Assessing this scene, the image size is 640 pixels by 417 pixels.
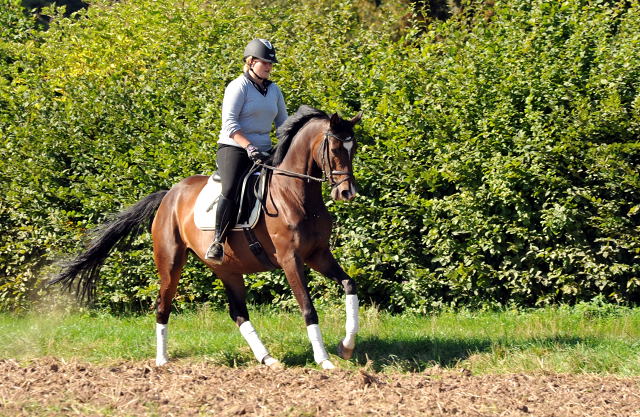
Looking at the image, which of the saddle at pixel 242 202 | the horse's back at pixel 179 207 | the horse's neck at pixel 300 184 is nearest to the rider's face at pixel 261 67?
the horse's neck at pixel 300 184

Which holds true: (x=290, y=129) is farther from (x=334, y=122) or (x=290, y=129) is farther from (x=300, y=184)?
(x=334, y=122)

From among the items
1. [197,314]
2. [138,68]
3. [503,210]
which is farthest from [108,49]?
[503,210]

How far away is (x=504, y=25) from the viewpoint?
1042 centimetres

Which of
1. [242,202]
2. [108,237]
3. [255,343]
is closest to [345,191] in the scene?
[242,202]

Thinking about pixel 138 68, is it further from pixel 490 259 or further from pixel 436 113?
pixel 490 259

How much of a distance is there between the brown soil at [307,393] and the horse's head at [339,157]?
1.61 m

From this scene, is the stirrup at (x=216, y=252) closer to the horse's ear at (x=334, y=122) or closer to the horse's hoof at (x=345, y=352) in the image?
the horse's hoof at (x=345, y=352)

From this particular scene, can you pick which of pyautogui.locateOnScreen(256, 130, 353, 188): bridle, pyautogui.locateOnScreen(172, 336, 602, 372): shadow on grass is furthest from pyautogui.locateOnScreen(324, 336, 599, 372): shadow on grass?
pyautogui.locateOnScreen(256, 130, 353, 188): bridle

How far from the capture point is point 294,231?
787cm

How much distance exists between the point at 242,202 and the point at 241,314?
1.30 meters

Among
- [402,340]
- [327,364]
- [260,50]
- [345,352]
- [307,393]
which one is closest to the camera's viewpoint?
[307,393]

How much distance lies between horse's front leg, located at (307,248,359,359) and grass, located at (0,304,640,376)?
239 mm

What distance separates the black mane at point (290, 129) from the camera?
26.8ft

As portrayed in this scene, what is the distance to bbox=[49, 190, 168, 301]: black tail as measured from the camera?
967cm
